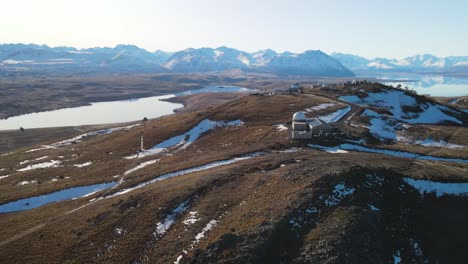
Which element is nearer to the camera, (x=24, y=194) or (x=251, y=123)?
(x=24, y=194)

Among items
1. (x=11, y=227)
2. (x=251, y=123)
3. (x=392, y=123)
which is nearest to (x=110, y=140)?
(x=251, y=123)

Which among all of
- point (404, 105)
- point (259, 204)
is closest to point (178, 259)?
point (259, 204)

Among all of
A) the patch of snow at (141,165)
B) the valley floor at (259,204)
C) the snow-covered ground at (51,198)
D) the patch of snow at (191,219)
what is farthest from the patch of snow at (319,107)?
the patch of snow at (191,219)

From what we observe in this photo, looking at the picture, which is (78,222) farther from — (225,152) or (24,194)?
(225,152)

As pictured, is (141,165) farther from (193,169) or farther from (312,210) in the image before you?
(312,210)

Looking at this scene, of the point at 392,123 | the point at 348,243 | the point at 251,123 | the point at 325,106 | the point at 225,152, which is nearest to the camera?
the point at 348,243

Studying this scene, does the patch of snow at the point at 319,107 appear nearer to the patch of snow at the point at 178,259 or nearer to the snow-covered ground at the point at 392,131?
the snow-covered ground at the point at 392,131
